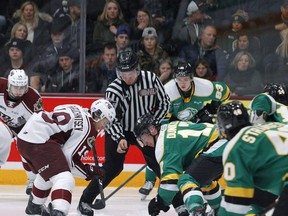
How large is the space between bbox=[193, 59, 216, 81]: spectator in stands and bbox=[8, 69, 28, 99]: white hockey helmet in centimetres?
170

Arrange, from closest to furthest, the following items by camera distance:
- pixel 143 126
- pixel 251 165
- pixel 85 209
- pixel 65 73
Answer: pixel 251 165 → pixel 143 126 → pixel 85 209 → pixel 65 73

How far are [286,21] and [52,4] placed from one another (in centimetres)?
198

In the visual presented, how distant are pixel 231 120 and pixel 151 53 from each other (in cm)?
406

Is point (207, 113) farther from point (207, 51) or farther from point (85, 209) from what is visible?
point (85, 209)

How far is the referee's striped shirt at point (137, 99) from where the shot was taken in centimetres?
608

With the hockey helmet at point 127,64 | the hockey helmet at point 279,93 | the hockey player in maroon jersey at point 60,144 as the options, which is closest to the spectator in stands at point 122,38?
the hockey helmet at point 127,64

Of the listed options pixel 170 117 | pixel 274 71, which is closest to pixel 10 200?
pixel 170 117

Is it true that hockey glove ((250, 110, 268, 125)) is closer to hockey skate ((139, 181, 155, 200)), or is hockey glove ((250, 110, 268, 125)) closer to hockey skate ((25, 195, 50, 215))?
hockey skate ((25, 195, 50, 215))

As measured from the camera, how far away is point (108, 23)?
768 centimetres

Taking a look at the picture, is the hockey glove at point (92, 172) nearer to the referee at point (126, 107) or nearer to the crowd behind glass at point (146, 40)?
the referee at point (126, 107)

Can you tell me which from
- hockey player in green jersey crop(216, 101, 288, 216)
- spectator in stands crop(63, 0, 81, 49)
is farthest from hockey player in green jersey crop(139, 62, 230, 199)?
hockey player in green jersey crop(216, 101, 288, 216)

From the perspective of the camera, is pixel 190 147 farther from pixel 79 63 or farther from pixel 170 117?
pixel 79 63

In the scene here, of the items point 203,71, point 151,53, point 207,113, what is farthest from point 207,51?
point 207,113

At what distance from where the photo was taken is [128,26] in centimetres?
765
